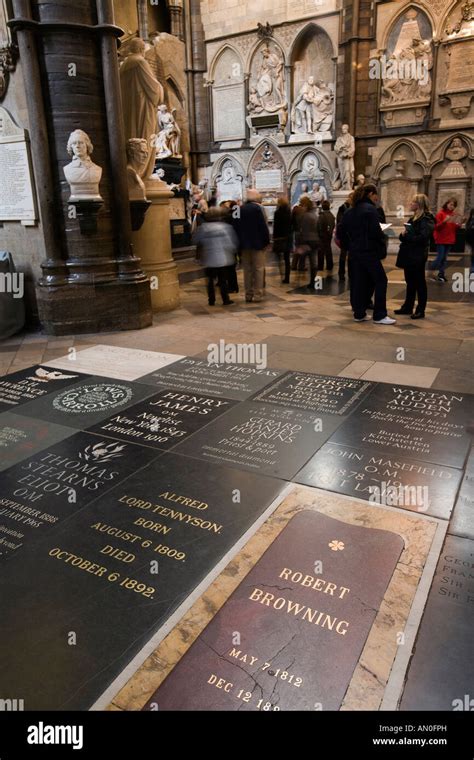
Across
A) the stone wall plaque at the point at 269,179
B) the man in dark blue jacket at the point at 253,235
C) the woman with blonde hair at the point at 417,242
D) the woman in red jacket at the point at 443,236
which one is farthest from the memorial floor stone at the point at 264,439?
the stone wall plaque at the point at 269,179

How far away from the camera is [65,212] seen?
22.2 feet

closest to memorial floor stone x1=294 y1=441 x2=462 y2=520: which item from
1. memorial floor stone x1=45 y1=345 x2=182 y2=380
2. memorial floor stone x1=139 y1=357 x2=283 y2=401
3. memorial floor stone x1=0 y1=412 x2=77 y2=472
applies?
memorial floor stone x1=139 y1=357 x2=283 y2=401

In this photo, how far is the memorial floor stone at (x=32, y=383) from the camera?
15.2 ft

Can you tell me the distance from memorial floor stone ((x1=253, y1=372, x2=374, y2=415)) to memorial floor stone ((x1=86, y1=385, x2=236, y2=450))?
46 centimetres

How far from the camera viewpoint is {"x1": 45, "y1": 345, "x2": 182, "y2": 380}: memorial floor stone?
5.34 metres

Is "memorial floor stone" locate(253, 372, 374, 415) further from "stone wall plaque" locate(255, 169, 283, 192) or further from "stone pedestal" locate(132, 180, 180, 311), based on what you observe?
"stone wall plaque" locate(255, 169, 283, 192)

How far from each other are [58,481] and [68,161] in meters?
4.87

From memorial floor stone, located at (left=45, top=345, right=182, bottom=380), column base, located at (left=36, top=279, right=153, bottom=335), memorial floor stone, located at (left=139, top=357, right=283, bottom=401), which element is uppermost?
column base, located at (left=36, top=279, right=153, bottom=335)

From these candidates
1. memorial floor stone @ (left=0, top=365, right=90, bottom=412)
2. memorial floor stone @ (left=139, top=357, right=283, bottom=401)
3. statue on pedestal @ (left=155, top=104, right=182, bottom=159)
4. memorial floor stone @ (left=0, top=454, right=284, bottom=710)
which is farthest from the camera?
statue on pedestal @ (left=155, top=104, right=182, bottom=159)

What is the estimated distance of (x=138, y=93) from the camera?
7.41 meters

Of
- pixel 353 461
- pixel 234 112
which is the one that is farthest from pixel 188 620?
pixel 234 112

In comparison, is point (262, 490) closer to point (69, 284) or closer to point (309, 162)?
point (69, 284)

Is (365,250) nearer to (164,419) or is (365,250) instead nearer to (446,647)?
(164,419)

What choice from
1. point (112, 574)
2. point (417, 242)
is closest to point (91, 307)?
point (417, 242)
